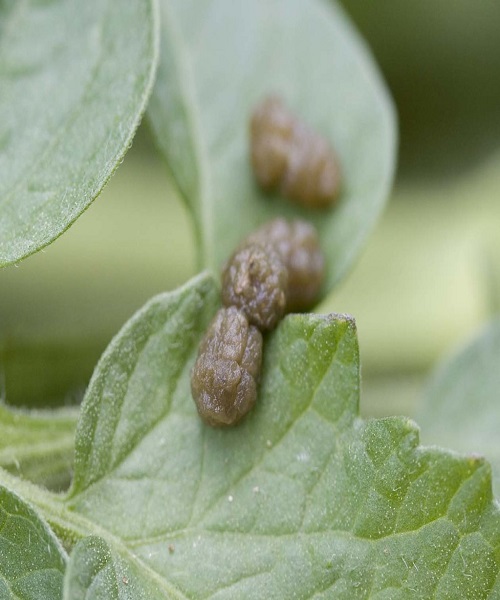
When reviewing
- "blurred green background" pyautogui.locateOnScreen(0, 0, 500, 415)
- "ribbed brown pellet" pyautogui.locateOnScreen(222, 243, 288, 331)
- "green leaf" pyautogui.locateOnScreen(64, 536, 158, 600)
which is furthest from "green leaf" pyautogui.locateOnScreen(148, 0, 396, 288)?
"green leaf" pyautogui.locateOnScreen(64, 536, 158, 600)

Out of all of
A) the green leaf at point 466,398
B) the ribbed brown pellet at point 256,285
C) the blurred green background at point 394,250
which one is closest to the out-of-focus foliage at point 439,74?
the blurred green background at point 394,250

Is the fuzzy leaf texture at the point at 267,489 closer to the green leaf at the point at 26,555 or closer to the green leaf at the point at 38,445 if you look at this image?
the green leaf at the point at 26,555

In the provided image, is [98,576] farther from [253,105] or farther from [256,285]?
[253,105]

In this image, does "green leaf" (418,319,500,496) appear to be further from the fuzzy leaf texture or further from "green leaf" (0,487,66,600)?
"green leaf" (0,487,66,600)

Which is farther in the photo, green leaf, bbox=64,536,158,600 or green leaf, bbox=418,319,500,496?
green leaf, bbox=418,319,500,496

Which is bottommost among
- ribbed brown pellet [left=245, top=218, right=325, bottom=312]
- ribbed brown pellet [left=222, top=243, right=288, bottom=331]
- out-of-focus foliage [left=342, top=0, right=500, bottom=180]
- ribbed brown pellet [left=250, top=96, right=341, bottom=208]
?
ribbed brown pellet [left=222, top=243, right=288, bottom=331]

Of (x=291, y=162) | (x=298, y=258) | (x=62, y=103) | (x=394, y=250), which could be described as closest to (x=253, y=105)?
(x=291, y=162)
